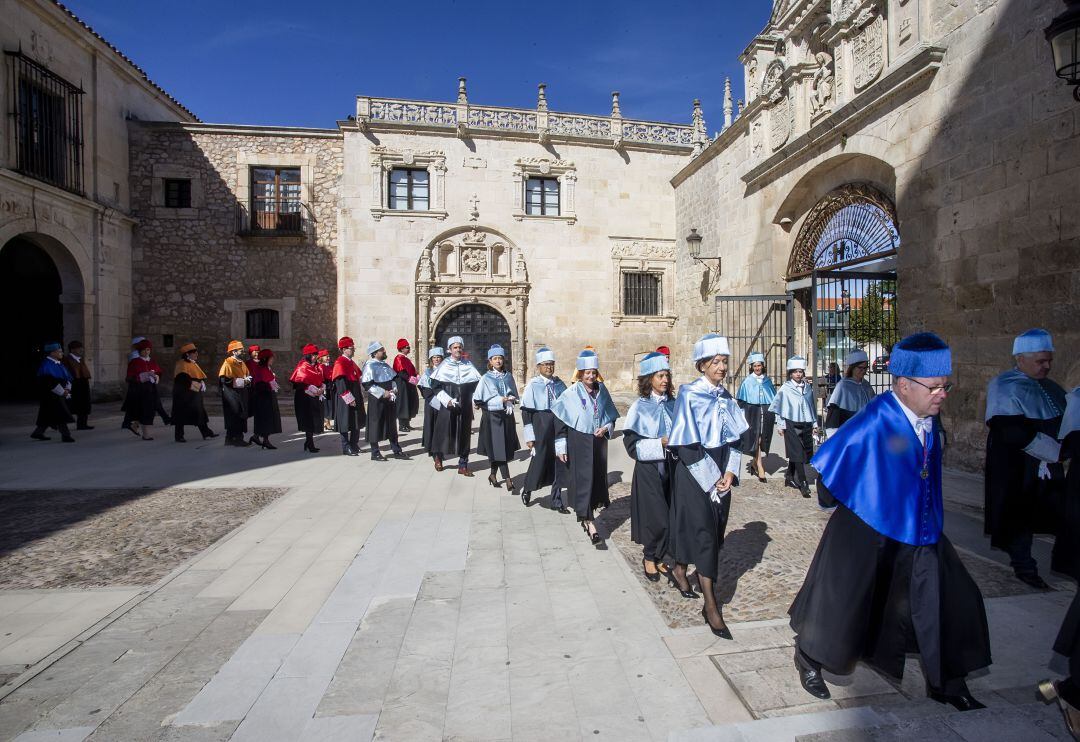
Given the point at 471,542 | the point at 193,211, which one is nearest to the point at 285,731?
the point at 471,542

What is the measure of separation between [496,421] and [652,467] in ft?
11.4

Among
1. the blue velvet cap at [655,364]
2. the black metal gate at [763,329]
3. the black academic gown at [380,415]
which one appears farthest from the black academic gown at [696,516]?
the black metal gate at [763,329]

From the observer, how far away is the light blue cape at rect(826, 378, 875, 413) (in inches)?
249

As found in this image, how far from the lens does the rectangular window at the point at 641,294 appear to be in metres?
20.0

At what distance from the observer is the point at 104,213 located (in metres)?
16.5

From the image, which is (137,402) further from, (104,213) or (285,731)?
(285,731)

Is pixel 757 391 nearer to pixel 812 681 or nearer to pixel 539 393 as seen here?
pixel 539 393

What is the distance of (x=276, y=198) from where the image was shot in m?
18.9

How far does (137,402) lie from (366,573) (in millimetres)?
9240

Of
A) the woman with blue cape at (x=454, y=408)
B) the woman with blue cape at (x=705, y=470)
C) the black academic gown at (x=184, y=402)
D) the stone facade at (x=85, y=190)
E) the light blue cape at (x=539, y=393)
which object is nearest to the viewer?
the woman with blue cape at (x=705, y=470)

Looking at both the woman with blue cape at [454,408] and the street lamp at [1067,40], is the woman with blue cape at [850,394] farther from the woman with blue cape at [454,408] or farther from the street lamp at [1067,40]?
the woman with blue cape at [454,408]

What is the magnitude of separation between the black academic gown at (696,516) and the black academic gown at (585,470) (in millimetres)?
1404

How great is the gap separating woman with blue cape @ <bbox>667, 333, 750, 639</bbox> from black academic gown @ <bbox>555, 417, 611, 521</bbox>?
4.31 ft

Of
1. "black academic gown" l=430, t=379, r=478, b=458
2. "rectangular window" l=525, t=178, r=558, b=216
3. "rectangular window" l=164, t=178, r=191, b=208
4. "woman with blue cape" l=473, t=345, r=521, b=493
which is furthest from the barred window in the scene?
"woman with blue cape" l=473, t=345, r=521, b=493
